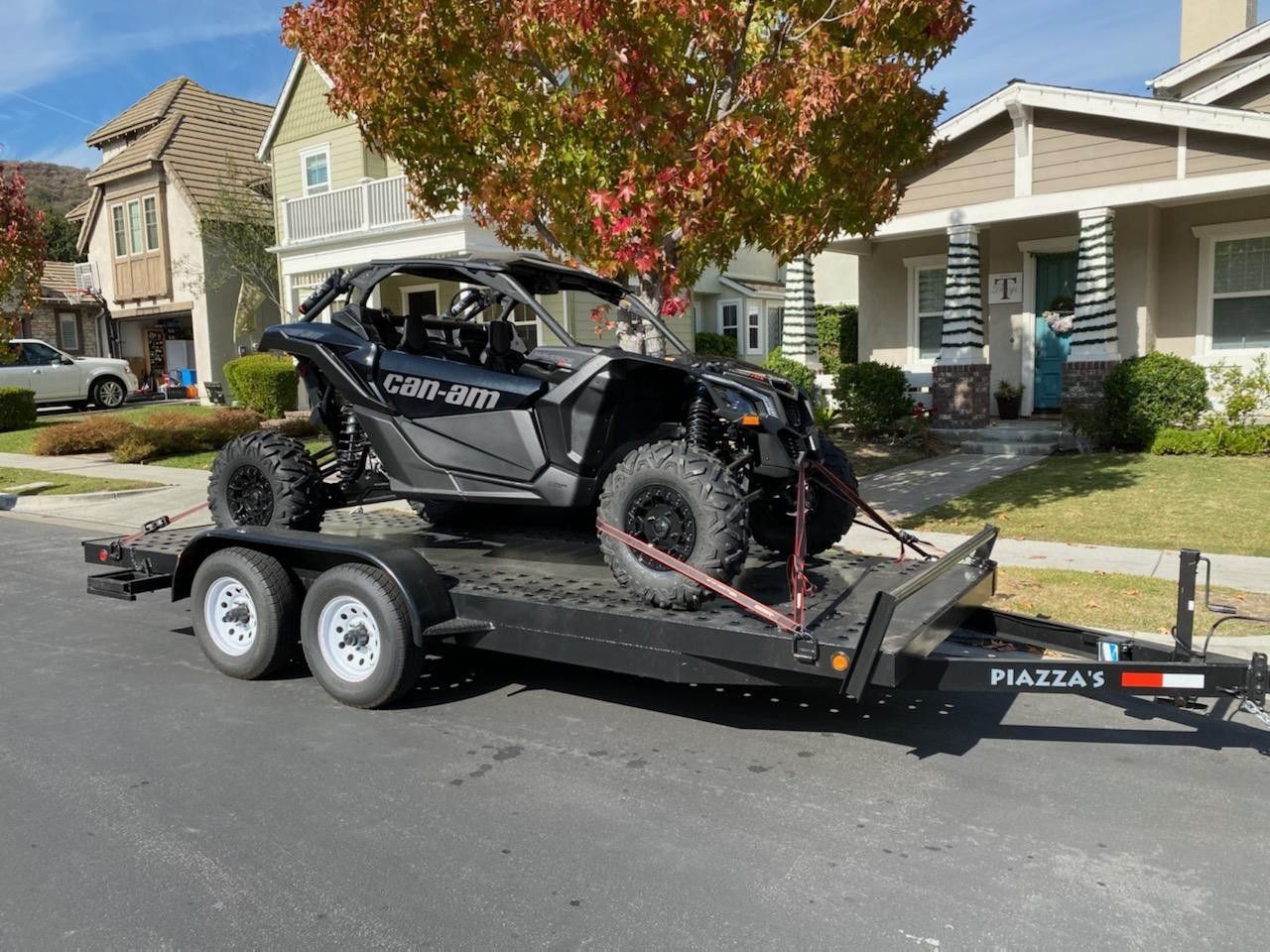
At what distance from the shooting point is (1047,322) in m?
16.0

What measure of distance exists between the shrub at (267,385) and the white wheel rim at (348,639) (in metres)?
17.4

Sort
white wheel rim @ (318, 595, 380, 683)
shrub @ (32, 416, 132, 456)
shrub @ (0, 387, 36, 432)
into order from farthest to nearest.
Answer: shrub @ (0, 387, 36, 432), shrub @ (32, 416, 132, 456), white wheel rim @ (318, 595, 380, 683)

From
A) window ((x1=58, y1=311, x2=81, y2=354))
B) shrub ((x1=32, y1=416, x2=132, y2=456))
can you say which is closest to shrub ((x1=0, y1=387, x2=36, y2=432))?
shrub ((x1=32, y1=416, x2=132, y2=456))

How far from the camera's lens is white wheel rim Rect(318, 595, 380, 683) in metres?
4.99

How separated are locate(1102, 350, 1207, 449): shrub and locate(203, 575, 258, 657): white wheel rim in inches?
472

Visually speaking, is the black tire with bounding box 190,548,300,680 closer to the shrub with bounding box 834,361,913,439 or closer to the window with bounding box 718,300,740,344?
the shrub with bounding box 834,361,913,439

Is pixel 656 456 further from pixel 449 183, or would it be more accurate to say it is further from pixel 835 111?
pixel 449 183

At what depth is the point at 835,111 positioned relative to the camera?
7.24 meters

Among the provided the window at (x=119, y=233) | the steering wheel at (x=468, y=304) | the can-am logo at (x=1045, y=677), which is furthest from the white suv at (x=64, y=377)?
the can-am logo at (x=1045, y=677)

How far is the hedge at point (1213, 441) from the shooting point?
504 inches

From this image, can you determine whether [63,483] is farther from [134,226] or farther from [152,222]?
[134,226]

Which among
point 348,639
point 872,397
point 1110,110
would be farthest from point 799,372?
point 348,639

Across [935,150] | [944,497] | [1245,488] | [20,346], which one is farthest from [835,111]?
[20,346]

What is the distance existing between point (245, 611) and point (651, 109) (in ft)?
14.8
